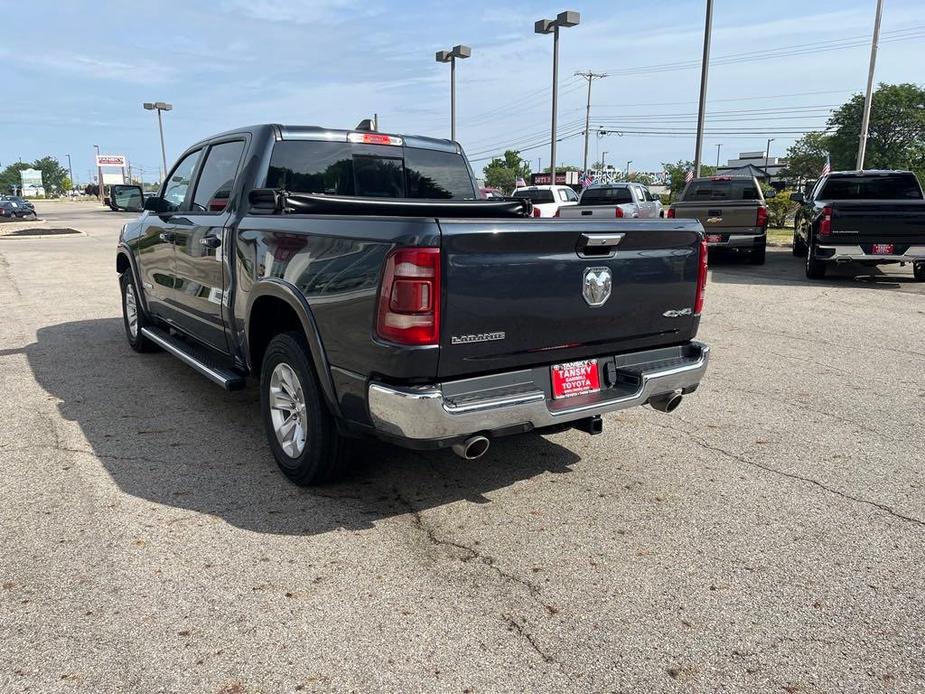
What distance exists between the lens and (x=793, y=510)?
3.75m

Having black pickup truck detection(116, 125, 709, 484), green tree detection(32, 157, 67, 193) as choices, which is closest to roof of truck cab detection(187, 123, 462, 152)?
black pickup truck detection(116, 125, 709, 484)

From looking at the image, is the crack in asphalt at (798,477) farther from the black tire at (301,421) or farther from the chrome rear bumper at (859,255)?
the chrome rear bumper at (859,255)

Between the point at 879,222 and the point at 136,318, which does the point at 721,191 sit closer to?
the point at 879,222

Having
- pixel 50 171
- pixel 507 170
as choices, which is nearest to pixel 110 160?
pixel 507 170

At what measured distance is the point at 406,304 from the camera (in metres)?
3.06

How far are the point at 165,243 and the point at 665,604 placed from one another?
457 centimetres

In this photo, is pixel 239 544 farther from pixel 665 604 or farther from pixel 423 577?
pixel 665 604

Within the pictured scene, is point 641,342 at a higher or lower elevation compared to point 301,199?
lower

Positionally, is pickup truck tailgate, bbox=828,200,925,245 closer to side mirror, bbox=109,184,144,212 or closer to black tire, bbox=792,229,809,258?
black tire, bbox=792,229,809,258

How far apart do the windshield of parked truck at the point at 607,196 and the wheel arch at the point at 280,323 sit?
16.5 metres

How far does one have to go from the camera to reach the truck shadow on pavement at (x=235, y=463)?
3756 mm

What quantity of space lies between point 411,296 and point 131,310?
17.1 ft

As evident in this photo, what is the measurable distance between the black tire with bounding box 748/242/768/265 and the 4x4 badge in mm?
11818

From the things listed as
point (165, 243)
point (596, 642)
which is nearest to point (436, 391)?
point (596, 642)
